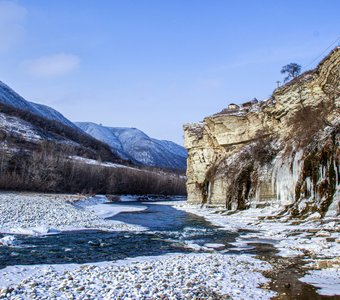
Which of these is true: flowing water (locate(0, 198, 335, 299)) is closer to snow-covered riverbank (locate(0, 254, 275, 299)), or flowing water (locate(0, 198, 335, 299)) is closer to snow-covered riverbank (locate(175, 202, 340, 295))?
snow-covered riverbank (locate(175, 202, 340, 295))

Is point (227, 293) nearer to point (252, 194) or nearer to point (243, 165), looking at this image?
point (252, 194)

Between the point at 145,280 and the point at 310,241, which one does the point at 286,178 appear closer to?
the point at 310,241

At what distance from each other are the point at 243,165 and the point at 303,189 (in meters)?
17.0

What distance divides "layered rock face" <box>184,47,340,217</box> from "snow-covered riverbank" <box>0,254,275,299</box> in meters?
16.7

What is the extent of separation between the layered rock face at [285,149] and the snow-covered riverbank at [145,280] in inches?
658

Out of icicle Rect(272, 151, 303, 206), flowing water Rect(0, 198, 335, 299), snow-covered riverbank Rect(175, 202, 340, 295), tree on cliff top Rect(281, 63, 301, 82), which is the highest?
tree on cliff top Rect(281, 63, 301, 82)

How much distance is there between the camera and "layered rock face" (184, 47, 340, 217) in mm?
30422

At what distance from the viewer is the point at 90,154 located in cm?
19988

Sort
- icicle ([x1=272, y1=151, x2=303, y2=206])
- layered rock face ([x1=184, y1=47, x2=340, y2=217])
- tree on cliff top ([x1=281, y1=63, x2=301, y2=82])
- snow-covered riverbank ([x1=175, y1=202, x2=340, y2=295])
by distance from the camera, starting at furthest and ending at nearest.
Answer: tree on cliff top ([x1=281, y1=63, x2=301, y2=82]) → icicle ([x1=272, y1=151, x2=303, y2=206]) → layered rock face ([x1=184, y1=47, x2=340, y2=217]) → snow-covered riverbank ([x1=175, y1=202, x2=340, y2=295])

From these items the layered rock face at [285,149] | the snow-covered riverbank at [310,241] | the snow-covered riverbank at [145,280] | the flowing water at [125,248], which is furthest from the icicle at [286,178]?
the snow-covered riverbank at [145,280]

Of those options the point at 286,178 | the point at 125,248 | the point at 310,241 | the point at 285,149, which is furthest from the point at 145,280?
the point at 285,149

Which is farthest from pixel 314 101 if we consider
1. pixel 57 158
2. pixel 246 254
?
pixel 57 158

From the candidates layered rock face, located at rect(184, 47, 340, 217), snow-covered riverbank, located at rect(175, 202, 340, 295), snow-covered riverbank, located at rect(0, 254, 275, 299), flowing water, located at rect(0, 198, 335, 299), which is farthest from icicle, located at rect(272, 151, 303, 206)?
snow-covered riverbank, located at rect(0, 254, 275, 299)

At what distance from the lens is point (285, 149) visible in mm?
39750
